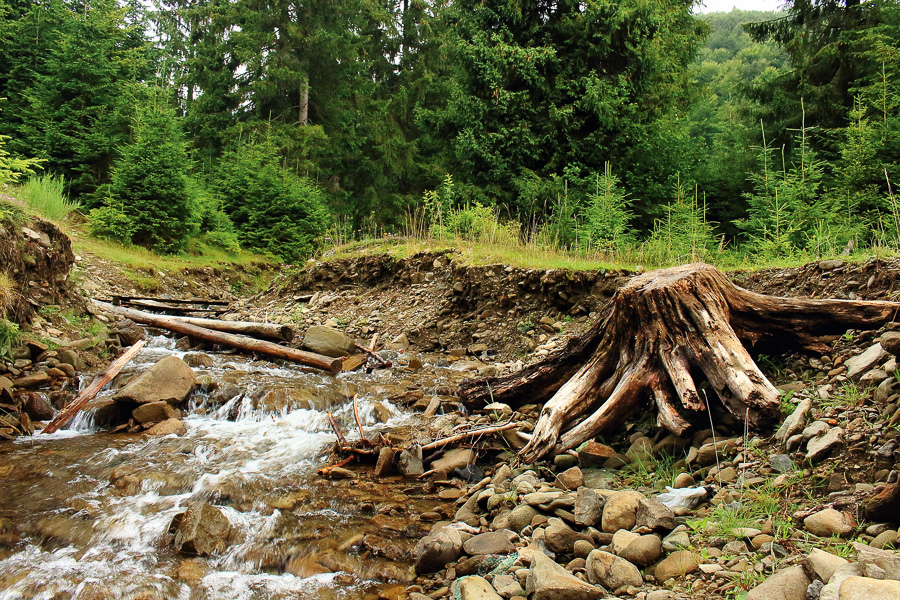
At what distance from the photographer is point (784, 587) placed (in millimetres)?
1944

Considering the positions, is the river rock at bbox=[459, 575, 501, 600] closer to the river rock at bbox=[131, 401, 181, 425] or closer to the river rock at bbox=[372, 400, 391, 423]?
the river rock at bbox=[372, 400, 391, 423]

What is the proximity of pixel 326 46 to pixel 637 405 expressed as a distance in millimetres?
22469

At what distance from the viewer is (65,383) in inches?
251

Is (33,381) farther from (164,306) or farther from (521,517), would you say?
(521,517)

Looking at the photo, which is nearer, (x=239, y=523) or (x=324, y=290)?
(x=239, y=523)

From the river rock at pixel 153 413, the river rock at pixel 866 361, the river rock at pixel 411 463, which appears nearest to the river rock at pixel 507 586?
the river rock at pixel 411 463

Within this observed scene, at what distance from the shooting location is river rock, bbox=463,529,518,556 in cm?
302

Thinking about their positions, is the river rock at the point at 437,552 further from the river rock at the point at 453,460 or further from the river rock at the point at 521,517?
the river rock at the point at 453,460

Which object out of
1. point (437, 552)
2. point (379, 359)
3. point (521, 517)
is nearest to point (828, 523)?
point (521, 517)

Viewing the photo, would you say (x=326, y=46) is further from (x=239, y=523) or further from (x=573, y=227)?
(x=239, y=523)

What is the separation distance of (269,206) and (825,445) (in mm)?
18833

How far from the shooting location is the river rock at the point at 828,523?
90.0 inches

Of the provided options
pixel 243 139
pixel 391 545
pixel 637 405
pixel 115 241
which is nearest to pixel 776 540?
pixel 637 405

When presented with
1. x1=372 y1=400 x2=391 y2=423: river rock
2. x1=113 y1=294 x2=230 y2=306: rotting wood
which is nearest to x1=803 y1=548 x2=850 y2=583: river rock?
x1=372 y1=400 x2=391 y2=423: river rock
